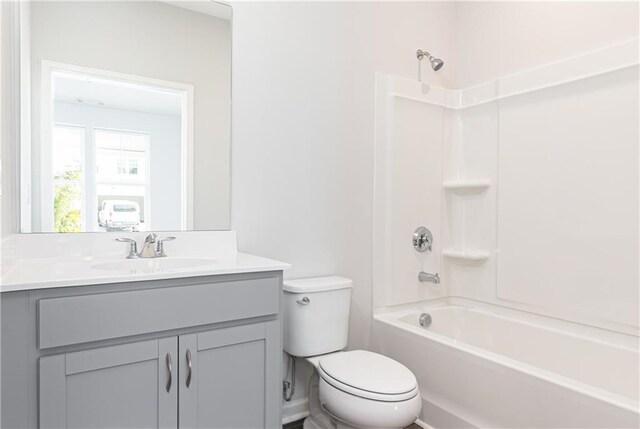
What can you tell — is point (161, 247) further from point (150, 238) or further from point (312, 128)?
point (312, 128)

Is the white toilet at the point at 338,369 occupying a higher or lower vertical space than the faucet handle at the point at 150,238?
lower

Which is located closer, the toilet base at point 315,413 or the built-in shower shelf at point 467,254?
the toilet base at point 315,413

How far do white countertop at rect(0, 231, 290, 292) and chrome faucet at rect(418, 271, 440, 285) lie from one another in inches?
45.7

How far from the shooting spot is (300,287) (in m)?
1.91

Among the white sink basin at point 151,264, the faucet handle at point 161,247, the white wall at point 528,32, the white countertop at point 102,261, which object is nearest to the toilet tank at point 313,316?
the white countertop at point 102,261

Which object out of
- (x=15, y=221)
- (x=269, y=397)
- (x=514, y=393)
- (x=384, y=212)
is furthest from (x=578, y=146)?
(x=15, y=221)

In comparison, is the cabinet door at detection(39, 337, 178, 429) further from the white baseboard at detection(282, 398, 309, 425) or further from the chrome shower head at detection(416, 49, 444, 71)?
the chrome shower head at detection(416, 49, 444, 71)

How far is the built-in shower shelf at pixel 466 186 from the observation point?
2471 millimetres

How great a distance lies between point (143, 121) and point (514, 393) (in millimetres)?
1892

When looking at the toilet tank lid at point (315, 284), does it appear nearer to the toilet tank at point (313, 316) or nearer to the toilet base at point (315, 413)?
the toilet tank at point (313, 316)

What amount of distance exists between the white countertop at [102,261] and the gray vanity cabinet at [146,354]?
3 centimetres

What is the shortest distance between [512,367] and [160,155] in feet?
5.62

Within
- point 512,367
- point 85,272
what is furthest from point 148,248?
point 512,367

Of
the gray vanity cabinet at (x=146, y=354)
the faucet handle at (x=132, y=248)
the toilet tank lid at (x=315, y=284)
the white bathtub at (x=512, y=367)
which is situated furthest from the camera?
the toilet tank lid at (x=315, y=284)
